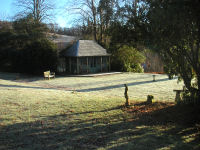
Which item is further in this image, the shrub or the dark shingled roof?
the dark shingled roof

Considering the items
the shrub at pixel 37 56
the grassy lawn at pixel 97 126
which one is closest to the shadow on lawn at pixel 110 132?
the grassy lawn at pixel 97 126

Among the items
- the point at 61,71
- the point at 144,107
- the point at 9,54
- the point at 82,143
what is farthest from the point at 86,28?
the point at 82,143

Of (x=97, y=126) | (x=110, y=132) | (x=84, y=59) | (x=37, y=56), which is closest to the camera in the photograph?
(x=110, y=132)

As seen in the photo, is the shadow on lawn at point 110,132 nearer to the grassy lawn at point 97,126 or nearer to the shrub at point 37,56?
the grassy lawn at point 97,126

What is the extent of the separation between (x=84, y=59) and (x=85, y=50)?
3.65 feet

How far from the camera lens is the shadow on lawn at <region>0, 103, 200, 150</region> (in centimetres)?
476

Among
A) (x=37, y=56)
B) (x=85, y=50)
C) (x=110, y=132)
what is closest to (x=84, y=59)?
(x=85, y=50)

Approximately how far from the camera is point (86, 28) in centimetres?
3450

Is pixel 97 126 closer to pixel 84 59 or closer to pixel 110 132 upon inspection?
pixel 110 132

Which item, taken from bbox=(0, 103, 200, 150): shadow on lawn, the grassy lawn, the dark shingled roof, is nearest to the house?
the dark shingled roof

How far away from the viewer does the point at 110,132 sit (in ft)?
18.2

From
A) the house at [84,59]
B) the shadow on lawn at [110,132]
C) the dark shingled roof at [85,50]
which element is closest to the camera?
the shadow on lawn at [110,132]

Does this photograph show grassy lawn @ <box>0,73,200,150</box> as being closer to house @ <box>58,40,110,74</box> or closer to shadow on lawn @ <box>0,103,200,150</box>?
shadow on lawn @ <box>0,103,200,150</box>

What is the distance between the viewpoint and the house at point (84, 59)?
79.7ft
